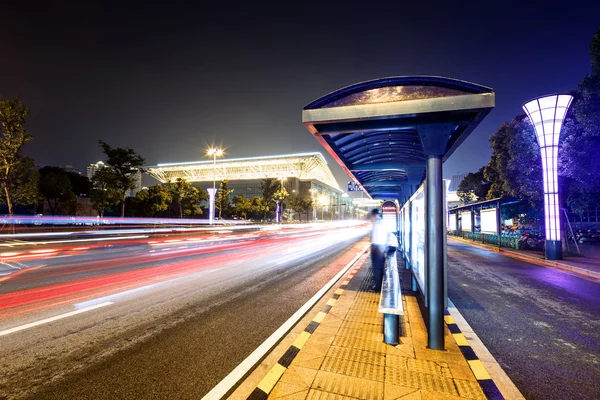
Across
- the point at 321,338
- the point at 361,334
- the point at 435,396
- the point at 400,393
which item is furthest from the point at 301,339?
the point at 435,396

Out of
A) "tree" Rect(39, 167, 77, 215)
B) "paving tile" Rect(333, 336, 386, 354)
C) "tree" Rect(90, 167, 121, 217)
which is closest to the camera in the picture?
"paving tile" Rect(333, 336, 386, 354)

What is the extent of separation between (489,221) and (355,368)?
2264cm

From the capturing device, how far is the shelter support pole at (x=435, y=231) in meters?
3.66

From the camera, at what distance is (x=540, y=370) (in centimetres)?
339

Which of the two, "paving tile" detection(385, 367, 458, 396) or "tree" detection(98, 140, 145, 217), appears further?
"tree" detection(98, 140, 145, 217)

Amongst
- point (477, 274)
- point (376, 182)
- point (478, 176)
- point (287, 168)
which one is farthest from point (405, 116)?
point (287, 168)

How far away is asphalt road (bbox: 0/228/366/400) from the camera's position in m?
3.01

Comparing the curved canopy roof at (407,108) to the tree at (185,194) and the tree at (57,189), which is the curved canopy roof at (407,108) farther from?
the tree at (57,189)

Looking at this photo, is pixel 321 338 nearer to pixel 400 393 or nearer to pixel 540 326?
pixel 400 393

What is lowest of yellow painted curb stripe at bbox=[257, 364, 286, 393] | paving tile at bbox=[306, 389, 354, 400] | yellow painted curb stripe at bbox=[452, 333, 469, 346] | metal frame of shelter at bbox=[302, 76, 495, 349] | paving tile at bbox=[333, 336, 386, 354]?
yellow painted curb stripe at bbox=[452, 333, 469, 346]

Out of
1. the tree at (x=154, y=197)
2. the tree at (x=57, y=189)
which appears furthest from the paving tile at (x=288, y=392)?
the tree at (x=57, y=189)

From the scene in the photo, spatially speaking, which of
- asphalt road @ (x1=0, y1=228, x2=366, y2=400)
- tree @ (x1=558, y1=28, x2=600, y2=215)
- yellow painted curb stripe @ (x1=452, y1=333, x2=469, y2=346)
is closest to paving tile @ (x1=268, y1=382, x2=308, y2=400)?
asphalt road @ (x1=0, y1=228, x2=366, y2=400)

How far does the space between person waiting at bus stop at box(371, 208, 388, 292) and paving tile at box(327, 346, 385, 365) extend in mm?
3443

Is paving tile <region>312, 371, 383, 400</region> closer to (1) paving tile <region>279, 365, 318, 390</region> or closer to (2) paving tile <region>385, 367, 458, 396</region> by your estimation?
(1) paving tile <region>279, 365, 318, 390</region>
